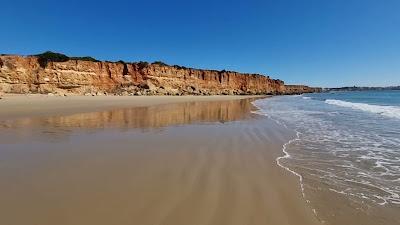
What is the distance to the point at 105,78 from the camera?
49375mm

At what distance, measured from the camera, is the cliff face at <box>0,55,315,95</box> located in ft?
121

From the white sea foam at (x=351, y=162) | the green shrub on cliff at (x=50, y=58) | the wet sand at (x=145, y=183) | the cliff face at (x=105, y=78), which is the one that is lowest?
the white sea foam at (x=351, y=162)

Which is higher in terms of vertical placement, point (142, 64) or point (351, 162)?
point (142, 64)

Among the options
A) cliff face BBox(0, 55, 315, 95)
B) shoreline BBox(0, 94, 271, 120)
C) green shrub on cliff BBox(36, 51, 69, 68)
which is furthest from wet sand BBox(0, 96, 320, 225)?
green shrub on cliff BBox(36, 51, 69, 68)

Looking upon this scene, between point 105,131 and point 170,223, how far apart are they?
7636 mm

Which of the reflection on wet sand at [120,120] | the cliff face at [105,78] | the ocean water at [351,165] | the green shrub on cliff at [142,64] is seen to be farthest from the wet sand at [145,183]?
the green shrub on cliff at [142,64]

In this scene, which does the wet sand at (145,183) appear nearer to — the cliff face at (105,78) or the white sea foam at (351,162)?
the white sea foam at (351,162)

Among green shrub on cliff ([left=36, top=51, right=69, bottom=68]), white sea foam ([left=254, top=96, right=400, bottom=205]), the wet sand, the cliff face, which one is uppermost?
green shrub on cliff ([left=36, top=51, right=69, bottom=68])

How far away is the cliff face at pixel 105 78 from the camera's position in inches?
1453

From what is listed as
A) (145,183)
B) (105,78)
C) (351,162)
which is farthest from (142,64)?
(145,183)

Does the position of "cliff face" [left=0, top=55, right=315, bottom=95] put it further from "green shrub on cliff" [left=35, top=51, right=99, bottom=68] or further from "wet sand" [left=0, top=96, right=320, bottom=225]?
"wet sand" [left=0, top=96, right=320, bottom=225]

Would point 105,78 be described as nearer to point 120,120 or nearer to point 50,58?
point 50,58

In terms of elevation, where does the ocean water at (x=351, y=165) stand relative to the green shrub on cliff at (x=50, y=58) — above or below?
below

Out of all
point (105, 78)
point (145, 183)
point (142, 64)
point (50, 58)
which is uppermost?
point (142, 64)
